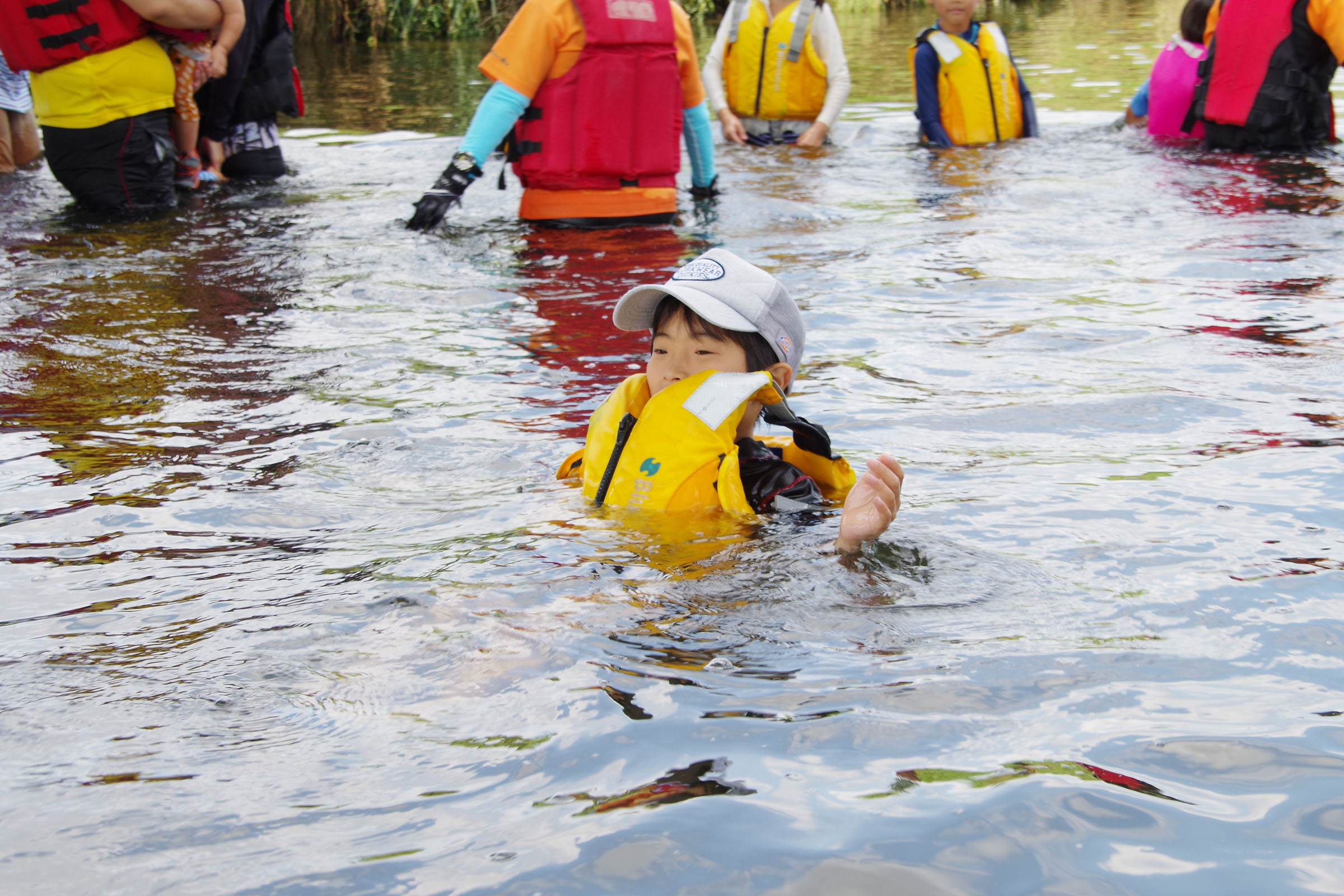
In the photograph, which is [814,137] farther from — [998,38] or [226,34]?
[226,34]

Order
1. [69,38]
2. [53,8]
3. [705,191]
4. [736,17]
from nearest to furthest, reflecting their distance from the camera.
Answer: [53,8] < [69,38] < [705,191] < [736,17]

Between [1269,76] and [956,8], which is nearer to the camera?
[1269,76]

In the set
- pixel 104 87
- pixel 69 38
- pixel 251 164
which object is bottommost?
pixel 251 164

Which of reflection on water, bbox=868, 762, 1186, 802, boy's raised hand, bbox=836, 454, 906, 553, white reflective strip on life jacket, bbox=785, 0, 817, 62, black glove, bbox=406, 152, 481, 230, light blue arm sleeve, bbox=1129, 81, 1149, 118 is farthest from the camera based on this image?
white reflective strip on life jacket, bbox=785, 0, 817, 62

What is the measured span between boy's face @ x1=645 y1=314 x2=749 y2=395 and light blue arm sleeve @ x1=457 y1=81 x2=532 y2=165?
3549 mm

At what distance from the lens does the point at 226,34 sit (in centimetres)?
790

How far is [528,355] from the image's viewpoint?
5.09 meters

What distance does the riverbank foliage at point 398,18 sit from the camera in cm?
1925

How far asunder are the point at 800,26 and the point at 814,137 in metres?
0.92

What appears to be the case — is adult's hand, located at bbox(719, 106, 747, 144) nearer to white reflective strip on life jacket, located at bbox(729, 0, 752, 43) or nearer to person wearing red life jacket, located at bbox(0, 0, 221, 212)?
white reflective strip on life jacket, located at bbox(729, 0, 752, 43)

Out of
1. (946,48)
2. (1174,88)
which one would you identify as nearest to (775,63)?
(946,48)

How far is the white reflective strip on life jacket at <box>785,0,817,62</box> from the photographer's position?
10289 mm

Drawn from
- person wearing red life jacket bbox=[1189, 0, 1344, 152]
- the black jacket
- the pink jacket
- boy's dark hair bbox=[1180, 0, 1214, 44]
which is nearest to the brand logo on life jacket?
the black jacket

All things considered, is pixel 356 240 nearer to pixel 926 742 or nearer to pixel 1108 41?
pixel 926 742
